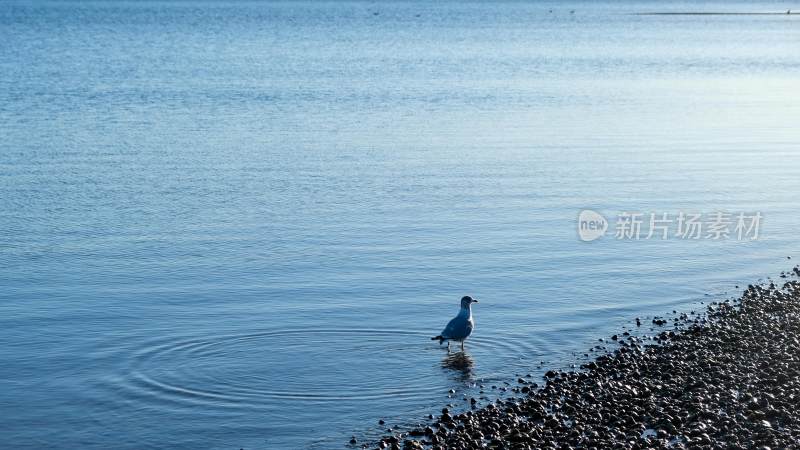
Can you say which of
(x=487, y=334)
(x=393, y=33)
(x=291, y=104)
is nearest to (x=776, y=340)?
(x=487, y=334)

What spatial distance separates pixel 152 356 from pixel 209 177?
17197 mm

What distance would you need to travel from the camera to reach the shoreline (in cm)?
1507

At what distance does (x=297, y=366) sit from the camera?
19391 millimetres

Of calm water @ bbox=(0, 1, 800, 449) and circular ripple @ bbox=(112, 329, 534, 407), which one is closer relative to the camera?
circular ripple @ bbox=(112, 329, 534, 407)

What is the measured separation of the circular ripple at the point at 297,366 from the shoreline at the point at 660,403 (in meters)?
1.86

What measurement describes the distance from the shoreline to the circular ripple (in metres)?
1.86

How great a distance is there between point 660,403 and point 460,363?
163 inches

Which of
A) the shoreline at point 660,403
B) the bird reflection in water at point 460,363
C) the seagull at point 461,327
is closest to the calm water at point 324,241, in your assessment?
the bird reflection in water at point 460,363

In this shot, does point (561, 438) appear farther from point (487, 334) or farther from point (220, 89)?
point (220, 89)

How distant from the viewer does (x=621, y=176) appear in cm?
3803

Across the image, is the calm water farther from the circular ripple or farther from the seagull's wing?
the seagull's wing

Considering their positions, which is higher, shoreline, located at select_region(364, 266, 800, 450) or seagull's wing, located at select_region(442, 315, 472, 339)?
seagull's wing, located at select_region(442, 315, 472, 339)

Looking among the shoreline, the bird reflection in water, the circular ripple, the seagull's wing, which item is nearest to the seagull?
the seagull's wing

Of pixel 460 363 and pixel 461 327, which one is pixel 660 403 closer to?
pixel 460 363
